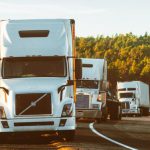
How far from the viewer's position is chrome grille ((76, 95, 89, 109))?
125ft

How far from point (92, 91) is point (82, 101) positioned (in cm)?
82

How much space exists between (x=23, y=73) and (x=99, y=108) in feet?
57.7

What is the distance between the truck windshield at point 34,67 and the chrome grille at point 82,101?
56.1ft

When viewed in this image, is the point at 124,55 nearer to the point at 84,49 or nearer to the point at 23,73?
the point at 84,49

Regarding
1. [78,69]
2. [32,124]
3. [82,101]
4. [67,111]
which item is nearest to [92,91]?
[82,101]

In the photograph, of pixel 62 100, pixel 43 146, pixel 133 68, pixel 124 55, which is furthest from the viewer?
pixel 124 55

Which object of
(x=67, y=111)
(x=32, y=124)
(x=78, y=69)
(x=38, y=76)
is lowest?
(x=32, y=124)

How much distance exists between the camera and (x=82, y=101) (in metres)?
38.2

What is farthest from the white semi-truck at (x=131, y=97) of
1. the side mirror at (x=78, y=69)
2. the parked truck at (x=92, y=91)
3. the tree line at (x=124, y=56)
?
the tree line at (x=124, y=56)

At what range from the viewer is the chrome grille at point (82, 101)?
38062 mm

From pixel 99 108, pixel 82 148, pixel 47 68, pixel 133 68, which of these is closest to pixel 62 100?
pixel 47 68

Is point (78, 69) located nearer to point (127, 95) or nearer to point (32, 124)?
point (32, 124)

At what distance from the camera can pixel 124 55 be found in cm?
18588

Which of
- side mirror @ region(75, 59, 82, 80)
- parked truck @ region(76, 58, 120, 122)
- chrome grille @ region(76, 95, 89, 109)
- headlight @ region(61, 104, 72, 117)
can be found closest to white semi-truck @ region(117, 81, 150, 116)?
parked truck @ region(76, 58, 120, 122)
